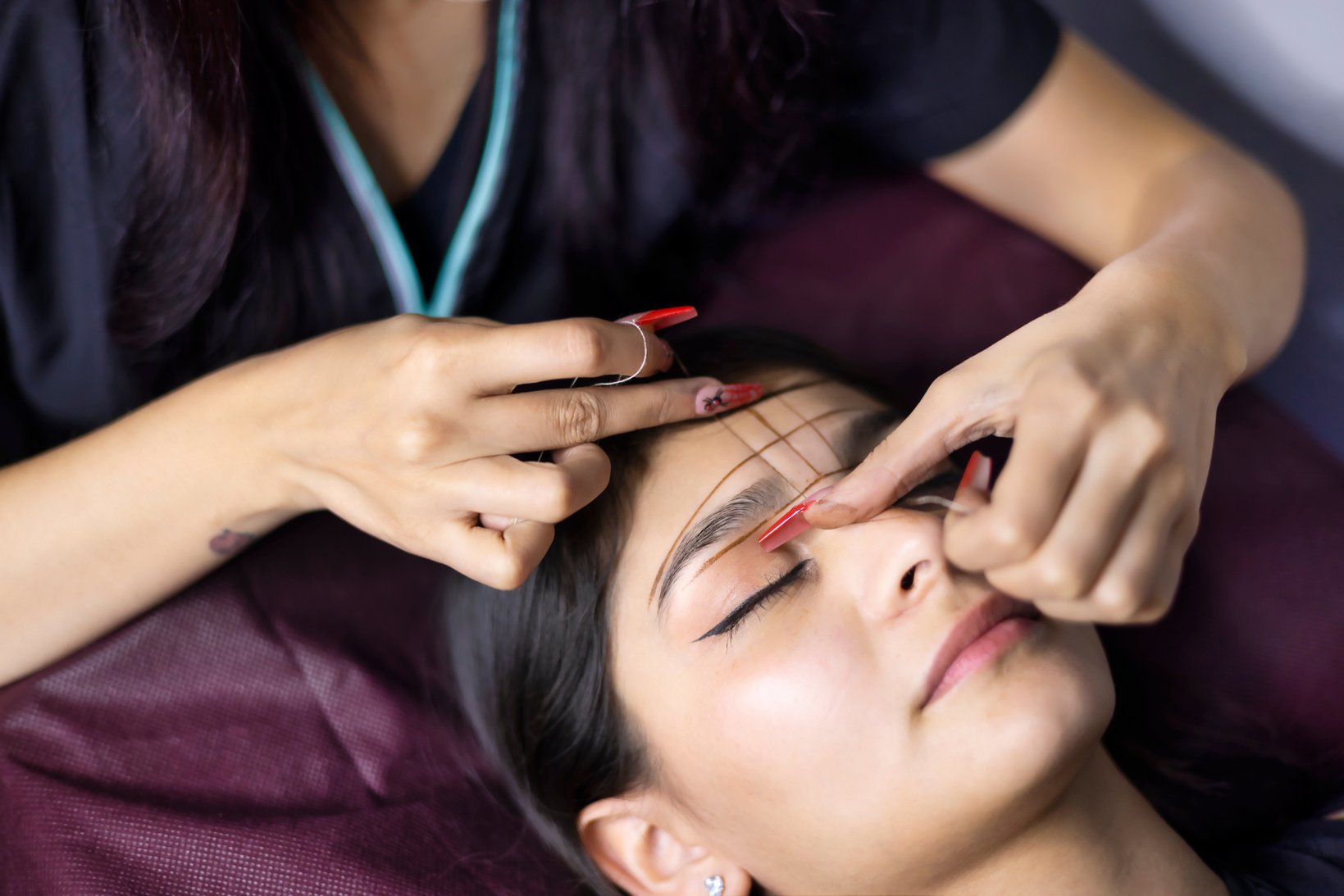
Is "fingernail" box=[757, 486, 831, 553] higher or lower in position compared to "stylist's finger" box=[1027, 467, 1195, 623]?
lower

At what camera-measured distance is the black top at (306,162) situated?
871 millimetres

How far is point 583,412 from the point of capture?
0.71m

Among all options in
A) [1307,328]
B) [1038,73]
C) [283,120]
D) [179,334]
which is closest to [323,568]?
[179,334]

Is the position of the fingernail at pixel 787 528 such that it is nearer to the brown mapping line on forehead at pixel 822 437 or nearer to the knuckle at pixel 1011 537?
the brown mapping line on forehead at pixel 822 437

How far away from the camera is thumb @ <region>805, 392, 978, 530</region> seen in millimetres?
608

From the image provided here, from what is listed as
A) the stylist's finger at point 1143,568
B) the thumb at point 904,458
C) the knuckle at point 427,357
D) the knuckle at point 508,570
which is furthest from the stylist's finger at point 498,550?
the stylist's finger at point 1143,568

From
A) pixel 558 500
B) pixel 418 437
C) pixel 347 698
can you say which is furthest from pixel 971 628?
pixel 347 698

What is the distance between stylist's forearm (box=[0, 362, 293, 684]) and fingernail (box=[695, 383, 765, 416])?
36 centimetres

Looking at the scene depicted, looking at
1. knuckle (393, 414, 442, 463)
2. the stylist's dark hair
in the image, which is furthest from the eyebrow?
the stylist's dark hair

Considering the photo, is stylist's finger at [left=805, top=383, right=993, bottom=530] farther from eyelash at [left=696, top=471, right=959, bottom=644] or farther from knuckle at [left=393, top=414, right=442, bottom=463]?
knuckle at [left=393, top=414, right=442, bottom=463]

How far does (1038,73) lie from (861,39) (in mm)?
193

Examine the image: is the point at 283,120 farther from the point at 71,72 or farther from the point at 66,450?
the point at 66,450

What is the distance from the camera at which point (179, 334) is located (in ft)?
3.28

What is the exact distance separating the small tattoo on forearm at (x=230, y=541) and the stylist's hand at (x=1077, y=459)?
22.9 inches
